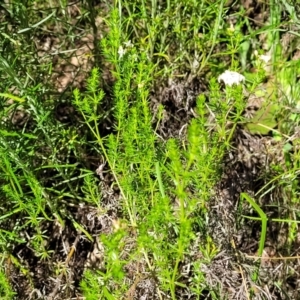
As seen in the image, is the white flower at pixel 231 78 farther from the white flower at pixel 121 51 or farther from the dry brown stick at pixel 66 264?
the dry brown stick at pixel 66 264

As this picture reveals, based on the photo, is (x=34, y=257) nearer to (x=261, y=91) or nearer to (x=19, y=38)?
(x=19, y=38)

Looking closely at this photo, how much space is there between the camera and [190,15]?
82.2 inches

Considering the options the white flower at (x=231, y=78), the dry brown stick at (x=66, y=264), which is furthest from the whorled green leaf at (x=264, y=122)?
the dry brown stick at (x=66, y=264)

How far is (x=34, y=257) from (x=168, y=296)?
499mm

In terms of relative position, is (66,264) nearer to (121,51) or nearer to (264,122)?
(121,51)

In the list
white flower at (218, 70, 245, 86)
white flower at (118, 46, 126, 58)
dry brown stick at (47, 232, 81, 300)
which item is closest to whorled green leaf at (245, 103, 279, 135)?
white flower at (218, 70, 245, 86)

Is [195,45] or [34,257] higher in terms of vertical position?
[195,45]

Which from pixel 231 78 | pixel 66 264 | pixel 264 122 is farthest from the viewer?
pixel 264 122

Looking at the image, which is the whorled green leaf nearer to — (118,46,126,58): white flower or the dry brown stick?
(118,46,126,58): white flower

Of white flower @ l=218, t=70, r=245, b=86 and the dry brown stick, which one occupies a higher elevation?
white flower @ l=218, t=70, r=245, b=86

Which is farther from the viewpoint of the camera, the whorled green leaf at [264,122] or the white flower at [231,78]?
the whorled green leaf at [264,122]

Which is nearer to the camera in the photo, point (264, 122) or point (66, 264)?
point (66, 264)

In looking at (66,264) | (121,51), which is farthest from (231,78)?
(66,264)

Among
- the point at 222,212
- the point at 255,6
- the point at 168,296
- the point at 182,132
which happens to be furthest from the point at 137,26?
the point at 168,296
